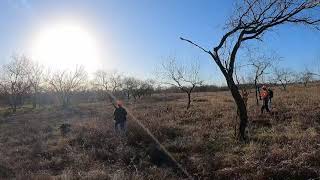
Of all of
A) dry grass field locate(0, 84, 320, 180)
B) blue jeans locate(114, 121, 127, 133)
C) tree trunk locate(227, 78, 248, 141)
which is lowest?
dry grass field locate(0, 84, 320, 180)

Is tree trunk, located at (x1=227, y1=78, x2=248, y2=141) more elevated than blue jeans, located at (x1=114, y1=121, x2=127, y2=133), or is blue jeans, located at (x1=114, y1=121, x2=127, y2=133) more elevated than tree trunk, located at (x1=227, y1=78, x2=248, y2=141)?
tree trunk, located at (x1=227, y1=78, x2=248, y2=141)

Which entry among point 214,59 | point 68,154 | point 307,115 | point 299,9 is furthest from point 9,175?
point 307,115

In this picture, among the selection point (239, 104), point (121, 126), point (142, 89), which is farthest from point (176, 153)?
point (142, 89)

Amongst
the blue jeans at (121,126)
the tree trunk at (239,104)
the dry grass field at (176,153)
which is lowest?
the dry grass field at (176,153)

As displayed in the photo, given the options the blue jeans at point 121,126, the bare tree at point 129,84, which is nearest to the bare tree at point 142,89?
the bare tree at point 129,84

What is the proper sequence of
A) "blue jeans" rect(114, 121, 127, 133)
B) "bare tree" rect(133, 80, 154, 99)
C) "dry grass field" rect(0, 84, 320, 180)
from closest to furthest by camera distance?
"dry grass field" rect(0, 84, 320, 180) < "blue jeans" rect(114, 121, 127, 133) < "bare tree" rect(133, 80, 154, 99)

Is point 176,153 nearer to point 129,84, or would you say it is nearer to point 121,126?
point 121,126

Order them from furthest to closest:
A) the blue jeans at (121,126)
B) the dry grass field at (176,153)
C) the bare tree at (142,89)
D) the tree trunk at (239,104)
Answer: the bare tree at (142,89)
the blue jeans at (121,126)
the tree trunk at (239,104)
the dry grass field at (176,153)

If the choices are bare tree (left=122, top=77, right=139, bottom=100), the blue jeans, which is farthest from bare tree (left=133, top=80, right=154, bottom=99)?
the blue jeans

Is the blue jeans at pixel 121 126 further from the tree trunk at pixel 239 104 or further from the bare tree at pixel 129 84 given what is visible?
the bare tree at pixel 129 84

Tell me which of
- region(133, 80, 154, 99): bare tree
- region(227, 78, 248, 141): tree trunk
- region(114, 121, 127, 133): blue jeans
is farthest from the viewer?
region(133, 80, 154, 99): bare tree

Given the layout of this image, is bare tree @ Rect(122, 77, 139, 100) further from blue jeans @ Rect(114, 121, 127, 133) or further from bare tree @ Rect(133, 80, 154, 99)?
blue jeans @ Rect(114, 121, 127, 133)

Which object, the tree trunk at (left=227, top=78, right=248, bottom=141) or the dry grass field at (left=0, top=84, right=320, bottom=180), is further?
the tree trunk at (left=227, top=78, right=248, bottom=141)

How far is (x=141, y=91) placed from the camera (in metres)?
76.6
